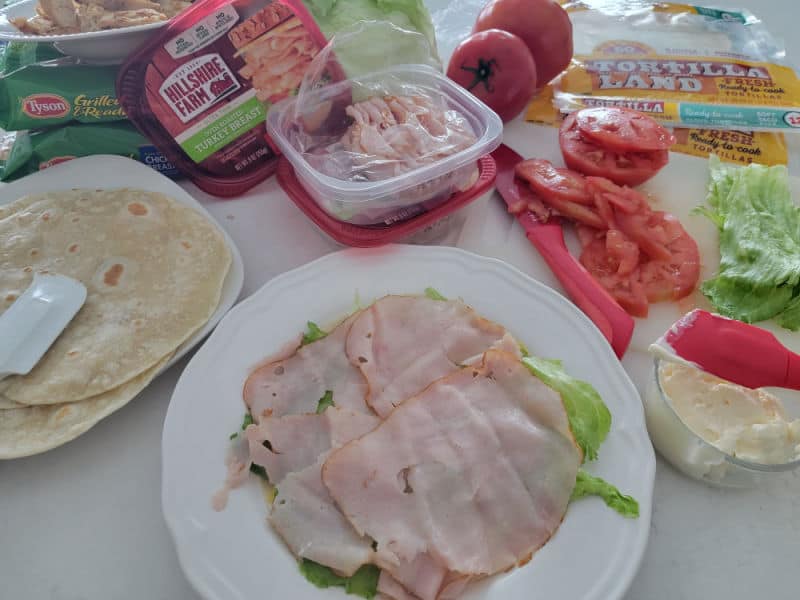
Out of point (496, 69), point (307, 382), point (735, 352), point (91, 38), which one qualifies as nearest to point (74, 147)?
point (91, 38)

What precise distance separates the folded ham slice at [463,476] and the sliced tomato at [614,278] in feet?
1.38

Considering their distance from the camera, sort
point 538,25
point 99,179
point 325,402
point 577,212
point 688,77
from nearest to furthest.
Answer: point 325,402, point 577,212, point 99,179, point 538,25, point 688,77

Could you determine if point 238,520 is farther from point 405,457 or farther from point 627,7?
point 627,7

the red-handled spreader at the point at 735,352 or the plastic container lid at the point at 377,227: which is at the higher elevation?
the plastic container lid at the point at 377,227

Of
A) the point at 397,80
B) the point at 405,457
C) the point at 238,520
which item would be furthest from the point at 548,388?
the point at 397,80

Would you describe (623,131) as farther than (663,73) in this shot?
No

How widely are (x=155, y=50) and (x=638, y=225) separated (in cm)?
133

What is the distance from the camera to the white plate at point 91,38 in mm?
1347

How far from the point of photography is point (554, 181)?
1570 millimetres

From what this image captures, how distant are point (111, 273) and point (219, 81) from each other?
61 centimetres

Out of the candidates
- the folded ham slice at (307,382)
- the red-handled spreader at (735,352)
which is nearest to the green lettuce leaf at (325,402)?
the folded ham slice at (307,382)

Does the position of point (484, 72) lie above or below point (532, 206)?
above

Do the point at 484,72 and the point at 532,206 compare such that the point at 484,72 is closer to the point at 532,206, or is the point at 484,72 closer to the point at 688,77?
the point at 532,206

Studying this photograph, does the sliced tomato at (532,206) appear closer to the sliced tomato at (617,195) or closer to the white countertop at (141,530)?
the sliced tomato at (617,195)
